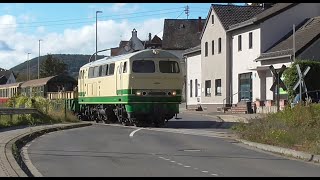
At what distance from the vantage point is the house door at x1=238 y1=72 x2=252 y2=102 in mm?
43906

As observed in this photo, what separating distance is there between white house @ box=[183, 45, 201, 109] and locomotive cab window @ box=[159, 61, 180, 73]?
23.6 meters

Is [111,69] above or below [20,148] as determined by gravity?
above

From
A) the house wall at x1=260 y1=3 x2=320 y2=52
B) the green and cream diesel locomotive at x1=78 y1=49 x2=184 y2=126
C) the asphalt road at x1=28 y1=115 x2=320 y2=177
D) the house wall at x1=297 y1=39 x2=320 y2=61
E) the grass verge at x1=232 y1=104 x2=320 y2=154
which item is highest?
the house wall at x1=260 y1=3 x2=320 y2=52

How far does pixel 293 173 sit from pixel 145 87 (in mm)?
17553

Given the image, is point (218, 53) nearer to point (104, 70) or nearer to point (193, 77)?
point (193, 77)

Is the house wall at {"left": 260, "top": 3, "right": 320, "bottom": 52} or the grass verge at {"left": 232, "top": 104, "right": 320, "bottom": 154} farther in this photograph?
the house wall at {"left": 260, "top": 3, "right": 320, "bottom": 52}

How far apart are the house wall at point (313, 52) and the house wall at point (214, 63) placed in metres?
10.7

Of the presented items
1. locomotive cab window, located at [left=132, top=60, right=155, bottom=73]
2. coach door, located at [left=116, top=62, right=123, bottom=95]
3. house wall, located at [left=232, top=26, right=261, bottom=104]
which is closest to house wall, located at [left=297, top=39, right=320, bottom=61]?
house wall, located at [left=232, top=26, right=261, bottom=104]

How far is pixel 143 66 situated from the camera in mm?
30047

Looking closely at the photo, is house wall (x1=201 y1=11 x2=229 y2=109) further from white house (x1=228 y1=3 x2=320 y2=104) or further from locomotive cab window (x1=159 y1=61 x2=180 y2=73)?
locomotive cab window (x1=159 y1=61 x2=180 y2=73)

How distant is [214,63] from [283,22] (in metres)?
9.10

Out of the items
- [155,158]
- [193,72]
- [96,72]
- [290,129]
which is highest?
[193,72]

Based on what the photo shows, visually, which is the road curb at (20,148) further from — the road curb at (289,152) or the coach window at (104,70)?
the road curb at (289,152)

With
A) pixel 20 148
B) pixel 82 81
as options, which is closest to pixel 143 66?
pixel 82 81
